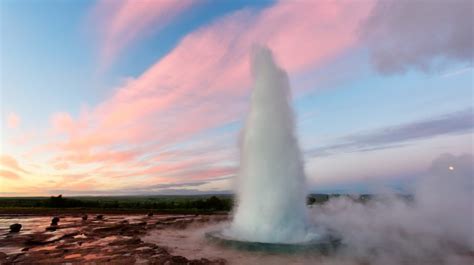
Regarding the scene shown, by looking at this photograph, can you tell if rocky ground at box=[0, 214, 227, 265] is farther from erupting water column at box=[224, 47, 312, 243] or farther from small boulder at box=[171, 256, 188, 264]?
erupting water column at box=[224, 47, 312, 243]

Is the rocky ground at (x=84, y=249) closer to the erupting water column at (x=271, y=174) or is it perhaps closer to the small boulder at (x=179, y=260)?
the small boulder at (x=179, y=260)

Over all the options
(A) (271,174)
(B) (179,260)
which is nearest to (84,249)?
(B) (179,260)

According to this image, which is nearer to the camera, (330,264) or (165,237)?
(330,264)

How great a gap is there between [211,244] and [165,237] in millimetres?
5945

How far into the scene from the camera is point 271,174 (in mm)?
23250

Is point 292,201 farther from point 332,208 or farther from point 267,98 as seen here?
point 332,208

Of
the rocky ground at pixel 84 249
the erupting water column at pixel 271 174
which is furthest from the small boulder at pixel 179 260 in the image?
the erupting water column at pixel 271 174

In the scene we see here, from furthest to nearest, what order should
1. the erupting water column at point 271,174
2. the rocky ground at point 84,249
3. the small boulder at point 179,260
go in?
1. the erupting water column at point 271,174
2. the rocky ground at point 84,249
3. the small boulder at point 179,260

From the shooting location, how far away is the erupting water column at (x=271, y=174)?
2177 centimetres

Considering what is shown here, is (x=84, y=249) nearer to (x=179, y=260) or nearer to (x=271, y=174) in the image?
(x=179, y=260)

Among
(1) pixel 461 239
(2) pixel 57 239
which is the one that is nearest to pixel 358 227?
(1) pixel 461 239

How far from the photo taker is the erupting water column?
21.8m

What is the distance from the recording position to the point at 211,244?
20.9 meters

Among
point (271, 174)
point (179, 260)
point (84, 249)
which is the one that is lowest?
point (179, 260)
